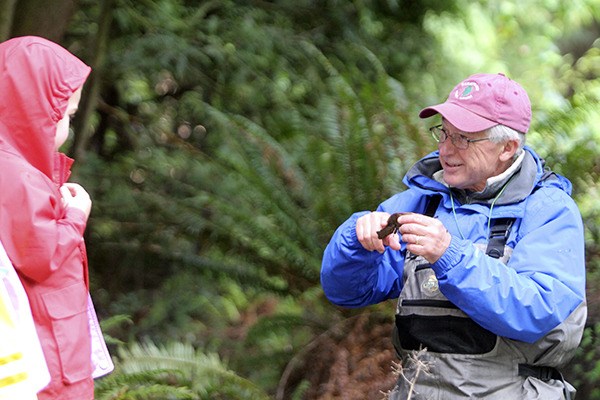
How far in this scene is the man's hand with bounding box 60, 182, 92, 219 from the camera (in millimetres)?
2779

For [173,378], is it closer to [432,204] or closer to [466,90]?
[432,204]

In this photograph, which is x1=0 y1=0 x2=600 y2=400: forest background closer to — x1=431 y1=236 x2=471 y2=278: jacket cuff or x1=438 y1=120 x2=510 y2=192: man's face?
x1=438 y1=120 x2=510 y2=192: man's face

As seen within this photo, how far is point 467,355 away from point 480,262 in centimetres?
30

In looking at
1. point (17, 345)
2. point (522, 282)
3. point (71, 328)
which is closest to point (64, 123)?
point (71, 328)

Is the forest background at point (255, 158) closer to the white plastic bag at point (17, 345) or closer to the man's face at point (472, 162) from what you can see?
the white plastic bag at point (17, 345)

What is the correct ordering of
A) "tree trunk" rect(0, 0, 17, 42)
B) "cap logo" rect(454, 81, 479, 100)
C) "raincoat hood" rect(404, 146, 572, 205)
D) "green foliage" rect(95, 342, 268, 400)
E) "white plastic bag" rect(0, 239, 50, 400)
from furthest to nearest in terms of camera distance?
1. "tree trunk" rect(0, 0, 17, 42)
2. "green foliage" rect(95, 342, 268, 400)
3. "cap logo" rect(454, 81, 479, 100)
4. "raincoat hood" rect(404, 146, 572, 205)
5. "white plastic bag" rect(0, 239, 50, 400)

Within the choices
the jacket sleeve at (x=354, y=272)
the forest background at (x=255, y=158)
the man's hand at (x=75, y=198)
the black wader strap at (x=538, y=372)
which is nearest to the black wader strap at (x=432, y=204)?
the jacket sleeve at (x=354, y=272)

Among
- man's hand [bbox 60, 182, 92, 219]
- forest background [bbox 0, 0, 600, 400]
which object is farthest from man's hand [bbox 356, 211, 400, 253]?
forest background [bbox 0, 0, 600, 400]

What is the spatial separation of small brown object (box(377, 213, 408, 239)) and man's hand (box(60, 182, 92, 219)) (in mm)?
874

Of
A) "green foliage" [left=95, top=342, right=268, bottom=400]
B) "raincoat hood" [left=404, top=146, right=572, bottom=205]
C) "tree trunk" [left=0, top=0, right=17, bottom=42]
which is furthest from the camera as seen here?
"tree trunk" [left=0, top=0, right=17, bottom=42]

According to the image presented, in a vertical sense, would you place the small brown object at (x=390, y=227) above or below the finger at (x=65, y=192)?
above

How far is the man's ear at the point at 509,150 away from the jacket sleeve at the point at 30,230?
1320 mm

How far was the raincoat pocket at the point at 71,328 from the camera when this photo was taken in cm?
263

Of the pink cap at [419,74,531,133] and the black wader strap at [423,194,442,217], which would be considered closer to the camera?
the pink cap at [419,74,531,133]
